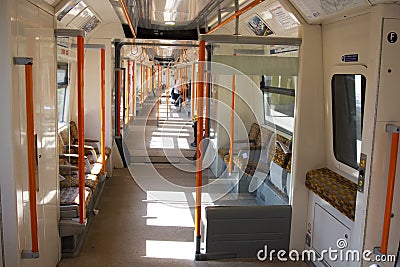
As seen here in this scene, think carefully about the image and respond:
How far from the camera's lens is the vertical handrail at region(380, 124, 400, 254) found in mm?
2754

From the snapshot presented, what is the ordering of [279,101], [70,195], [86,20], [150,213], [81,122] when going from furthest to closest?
[86,20] < [150,213] < [279,101] < [70,195] < [81,122]

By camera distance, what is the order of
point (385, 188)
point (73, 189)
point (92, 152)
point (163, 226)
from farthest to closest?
point (92, 152) → point (163, 226) → point (73, 189) → point (385, 188)

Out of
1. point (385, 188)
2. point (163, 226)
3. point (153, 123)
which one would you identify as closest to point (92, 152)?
point (163, 226)

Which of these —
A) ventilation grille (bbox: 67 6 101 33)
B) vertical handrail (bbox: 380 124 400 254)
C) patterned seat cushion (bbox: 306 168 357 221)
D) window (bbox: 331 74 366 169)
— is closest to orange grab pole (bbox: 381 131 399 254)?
vertical handrail (bbox: 380 124 400 254)

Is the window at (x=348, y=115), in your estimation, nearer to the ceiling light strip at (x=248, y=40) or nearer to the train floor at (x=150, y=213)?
the ceiling light strip at (x=248, y=40)

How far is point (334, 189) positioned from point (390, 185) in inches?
33.7

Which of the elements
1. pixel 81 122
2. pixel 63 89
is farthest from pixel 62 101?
pixel 81 122

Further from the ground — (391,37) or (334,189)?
(391,37)

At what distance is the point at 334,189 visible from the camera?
11.9ft

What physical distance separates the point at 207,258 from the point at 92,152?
9.58 ft

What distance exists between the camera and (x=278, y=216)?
425 centimetres

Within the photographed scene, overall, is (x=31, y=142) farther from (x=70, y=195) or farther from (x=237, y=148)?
(x=237, y=148)

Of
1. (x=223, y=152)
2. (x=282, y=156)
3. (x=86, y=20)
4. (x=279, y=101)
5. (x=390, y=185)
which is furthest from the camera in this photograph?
(x=86, y=20)

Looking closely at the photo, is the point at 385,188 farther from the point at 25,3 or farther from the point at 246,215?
the point at 25,3
